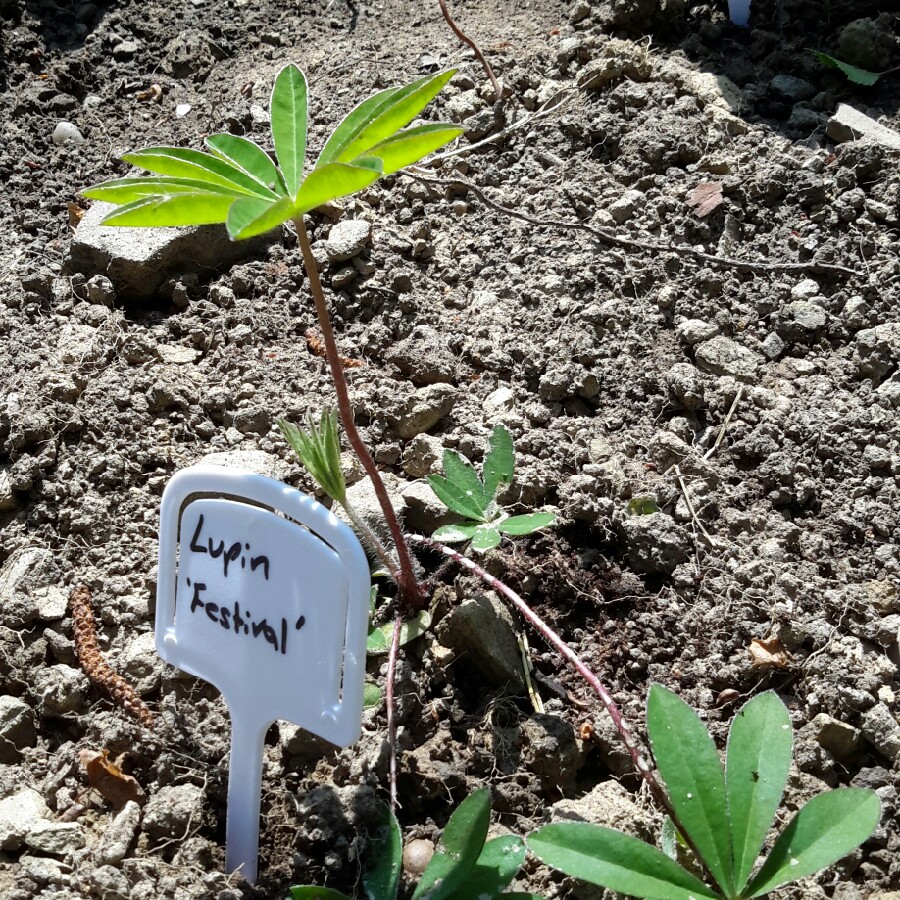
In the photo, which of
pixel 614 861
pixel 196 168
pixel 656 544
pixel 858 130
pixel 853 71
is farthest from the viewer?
pixel 853 71

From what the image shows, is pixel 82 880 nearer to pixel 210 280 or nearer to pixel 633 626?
pixel 633 626

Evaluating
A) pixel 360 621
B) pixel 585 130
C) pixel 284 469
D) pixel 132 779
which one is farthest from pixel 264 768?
pixel 585 130

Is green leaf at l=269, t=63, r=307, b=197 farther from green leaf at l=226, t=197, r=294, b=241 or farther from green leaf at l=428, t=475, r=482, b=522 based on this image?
green leaf at l=428, t=475, r=482, b=522

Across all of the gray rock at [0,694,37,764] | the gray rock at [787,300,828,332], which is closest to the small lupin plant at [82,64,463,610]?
the gray rock at [0,694,37,764]

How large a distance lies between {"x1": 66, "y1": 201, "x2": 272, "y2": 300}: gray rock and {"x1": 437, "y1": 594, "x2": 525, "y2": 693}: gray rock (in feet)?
3.27

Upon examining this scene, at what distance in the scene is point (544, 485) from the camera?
5.22 feet

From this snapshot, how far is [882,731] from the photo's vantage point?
1307 mm

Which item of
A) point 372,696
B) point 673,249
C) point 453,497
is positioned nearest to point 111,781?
point 372,696

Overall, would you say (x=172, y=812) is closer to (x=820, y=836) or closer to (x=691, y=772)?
(x=691, y=772)

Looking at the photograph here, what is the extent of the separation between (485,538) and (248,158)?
61cm

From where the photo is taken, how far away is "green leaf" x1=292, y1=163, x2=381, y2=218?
0.97 metres

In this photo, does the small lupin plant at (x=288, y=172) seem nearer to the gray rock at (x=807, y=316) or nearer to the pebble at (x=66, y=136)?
the gray rock at (x=807, y=316)

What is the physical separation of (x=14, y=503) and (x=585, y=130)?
1412 millimetres

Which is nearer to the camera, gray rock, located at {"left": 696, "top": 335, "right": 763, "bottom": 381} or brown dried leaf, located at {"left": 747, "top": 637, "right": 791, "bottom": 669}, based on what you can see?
brown dried leaf, located at {"left": 747, "top": 637, "right": 791, "bottom": 669}
